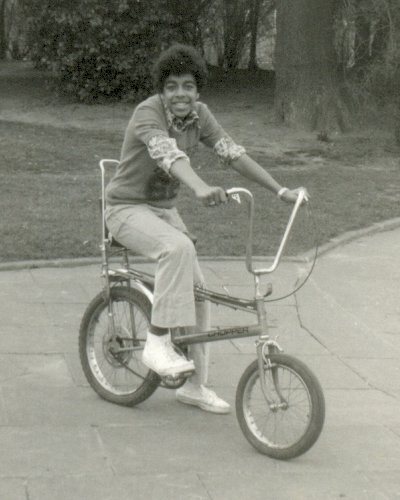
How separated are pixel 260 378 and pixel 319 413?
34 centimetres

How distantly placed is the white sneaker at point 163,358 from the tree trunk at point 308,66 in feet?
36.9

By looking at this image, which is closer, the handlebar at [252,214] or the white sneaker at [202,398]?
the handlebar at [252,214]

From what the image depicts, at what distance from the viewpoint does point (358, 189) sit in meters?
13.7

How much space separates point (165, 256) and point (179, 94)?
2.60 ft

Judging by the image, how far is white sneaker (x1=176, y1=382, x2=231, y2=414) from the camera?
6141 millimetres

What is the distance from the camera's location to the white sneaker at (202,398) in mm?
6141

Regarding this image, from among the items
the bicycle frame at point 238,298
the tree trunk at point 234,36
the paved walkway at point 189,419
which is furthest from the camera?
the tree trunk at point 234,36

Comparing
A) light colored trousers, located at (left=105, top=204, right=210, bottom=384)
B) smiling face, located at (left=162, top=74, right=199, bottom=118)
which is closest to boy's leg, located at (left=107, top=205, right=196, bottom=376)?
light colored trousers, located at (left=105, top=204, right=210, bottom=384)

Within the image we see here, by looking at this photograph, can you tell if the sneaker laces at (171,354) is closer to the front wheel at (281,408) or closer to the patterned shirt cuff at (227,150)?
the front wheel at (281,408)

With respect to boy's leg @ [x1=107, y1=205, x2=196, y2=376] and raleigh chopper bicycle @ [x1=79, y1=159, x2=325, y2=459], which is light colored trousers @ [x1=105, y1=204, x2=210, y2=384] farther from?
raleigh chopper bicycle @ [x1=79, y1=159, x2=325, y2=459]

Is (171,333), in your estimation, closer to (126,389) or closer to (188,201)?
(126,389)

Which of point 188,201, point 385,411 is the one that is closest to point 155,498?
point 385,411

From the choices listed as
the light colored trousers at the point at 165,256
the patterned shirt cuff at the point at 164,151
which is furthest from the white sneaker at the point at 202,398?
the patterned shirt cuff at the point at 164,151

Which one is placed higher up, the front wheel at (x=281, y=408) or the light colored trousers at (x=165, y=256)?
the light colored trousers at (x=165, y=256)
